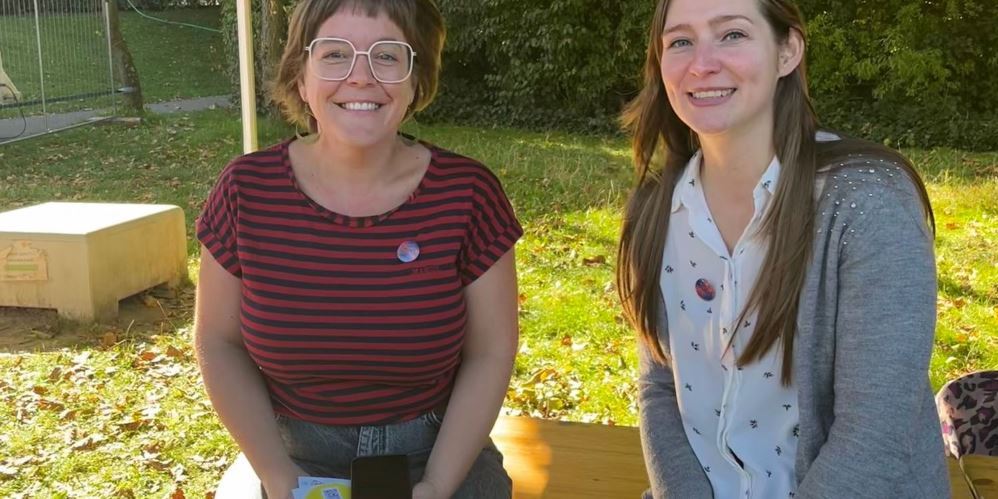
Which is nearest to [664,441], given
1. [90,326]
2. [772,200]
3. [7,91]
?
[772,200]

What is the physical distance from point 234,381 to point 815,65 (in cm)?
1255

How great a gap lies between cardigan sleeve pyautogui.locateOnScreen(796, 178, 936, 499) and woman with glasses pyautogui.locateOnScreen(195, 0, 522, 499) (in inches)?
30.5

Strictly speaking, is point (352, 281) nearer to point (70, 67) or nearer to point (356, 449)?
point (356, 449)

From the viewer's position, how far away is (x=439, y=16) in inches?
91.2

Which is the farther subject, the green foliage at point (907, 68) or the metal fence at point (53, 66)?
the metal fence at point (53, 66)

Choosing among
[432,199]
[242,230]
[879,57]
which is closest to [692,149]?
[432,199]

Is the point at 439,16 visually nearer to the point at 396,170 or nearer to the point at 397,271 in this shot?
the point at 396,170

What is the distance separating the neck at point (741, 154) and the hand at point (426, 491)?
0.91 metres

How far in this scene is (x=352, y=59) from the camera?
2.18 m

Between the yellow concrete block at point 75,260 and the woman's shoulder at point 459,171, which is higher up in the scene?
the woman's shoulder at point 459,171

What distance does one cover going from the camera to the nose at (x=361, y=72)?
7.10 feet

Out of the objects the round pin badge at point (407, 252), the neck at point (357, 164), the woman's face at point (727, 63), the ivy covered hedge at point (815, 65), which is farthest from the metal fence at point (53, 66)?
the woman's face at point (727, 63)

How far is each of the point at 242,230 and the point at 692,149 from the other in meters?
1.05

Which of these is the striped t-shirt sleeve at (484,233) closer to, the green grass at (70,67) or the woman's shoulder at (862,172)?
the woman's shoulder at (862,172)
